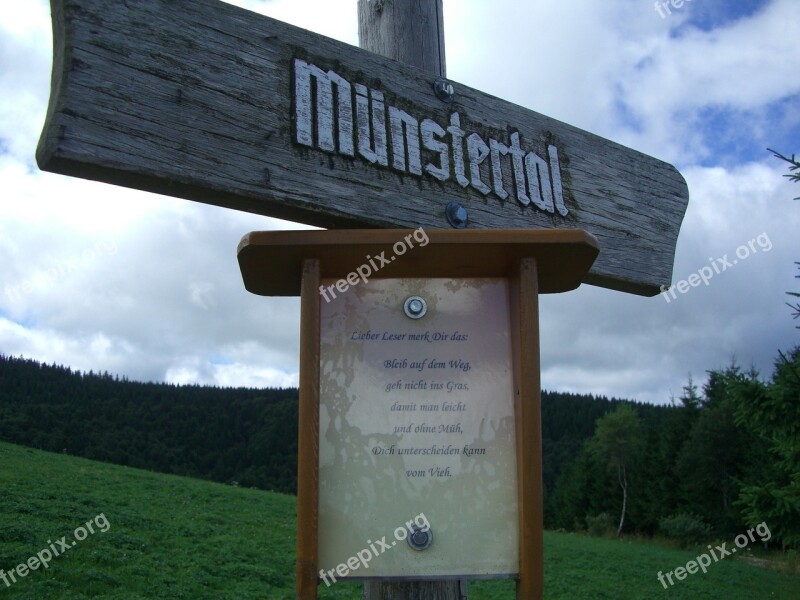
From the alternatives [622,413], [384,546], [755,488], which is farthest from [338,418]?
[622,413]

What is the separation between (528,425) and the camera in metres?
1.62

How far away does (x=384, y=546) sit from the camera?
5.12 ft

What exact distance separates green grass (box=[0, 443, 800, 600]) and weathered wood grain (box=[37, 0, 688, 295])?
9546 mm

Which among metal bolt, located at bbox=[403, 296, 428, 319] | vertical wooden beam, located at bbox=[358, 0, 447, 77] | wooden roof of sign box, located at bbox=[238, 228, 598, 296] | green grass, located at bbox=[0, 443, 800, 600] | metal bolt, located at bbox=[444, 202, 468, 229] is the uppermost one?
vertical wooden beam, located at bbox=[358, 0, 447, 77]

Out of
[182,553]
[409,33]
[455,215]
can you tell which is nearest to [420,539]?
[455,215]

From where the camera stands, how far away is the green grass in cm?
1087

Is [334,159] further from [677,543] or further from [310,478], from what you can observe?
[677,543]

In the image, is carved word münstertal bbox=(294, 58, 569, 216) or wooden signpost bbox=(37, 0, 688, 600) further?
carved word münstertal bbox=(294, 58, 569, 216)

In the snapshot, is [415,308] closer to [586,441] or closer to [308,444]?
[308,444]

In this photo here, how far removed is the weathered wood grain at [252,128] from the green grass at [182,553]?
9546 mm

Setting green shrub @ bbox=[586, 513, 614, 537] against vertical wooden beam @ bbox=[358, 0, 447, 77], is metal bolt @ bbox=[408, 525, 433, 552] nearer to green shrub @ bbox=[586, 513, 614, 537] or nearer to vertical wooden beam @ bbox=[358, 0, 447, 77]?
vertical wooden beam @ bbox=[358, 0, 447, 77]

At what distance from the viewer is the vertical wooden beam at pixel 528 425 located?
1.55 metres

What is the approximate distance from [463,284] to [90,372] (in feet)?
320

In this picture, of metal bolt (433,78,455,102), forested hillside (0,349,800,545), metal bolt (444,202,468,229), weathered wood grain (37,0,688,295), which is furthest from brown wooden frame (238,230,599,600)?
forested hillside (0,349,800,545)
